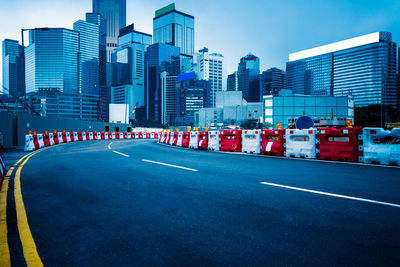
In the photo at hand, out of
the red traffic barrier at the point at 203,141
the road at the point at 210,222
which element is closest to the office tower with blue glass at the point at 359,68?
the red traffic barrier at the point at 203,141

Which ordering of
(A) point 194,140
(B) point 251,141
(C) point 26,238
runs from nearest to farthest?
(C) point 26,238
(B) point 251,141
(A) point 194,140

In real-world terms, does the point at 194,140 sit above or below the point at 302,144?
below

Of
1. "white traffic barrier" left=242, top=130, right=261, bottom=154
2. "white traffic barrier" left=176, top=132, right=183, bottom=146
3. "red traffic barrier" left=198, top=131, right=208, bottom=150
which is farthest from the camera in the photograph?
"white traffic barrier" left=176, top=132, right=183, bottom=146

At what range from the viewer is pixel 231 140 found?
52.1 ft

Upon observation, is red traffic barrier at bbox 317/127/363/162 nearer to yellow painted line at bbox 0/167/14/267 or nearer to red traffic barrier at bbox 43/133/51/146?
yellow painted line at bbox 0/167/14/267

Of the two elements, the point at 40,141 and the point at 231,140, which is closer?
the point at 231,140

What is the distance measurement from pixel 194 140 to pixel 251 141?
531cm

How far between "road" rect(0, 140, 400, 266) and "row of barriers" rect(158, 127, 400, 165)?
3.96 metres

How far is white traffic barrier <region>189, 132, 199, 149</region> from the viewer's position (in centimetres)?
1850

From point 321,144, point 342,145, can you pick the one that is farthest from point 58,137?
point 342,145

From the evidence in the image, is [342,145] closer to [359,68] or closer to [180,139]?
[180,139]

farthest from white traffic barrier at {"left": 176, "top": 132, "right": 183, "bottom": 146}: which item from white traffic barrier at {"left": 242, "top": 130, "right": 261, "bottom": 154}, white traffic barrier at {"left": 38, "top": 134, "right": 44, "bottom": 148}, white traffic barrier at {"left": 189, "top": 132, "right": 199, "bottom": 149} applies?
white traffic barrier at {"left": 38, "top": 134, "right": 44, "bottom": 148}

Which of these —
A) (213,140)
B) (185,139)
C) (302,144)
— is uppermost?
(302,144)

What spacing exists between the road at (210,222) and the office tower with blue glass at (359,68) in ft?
597
